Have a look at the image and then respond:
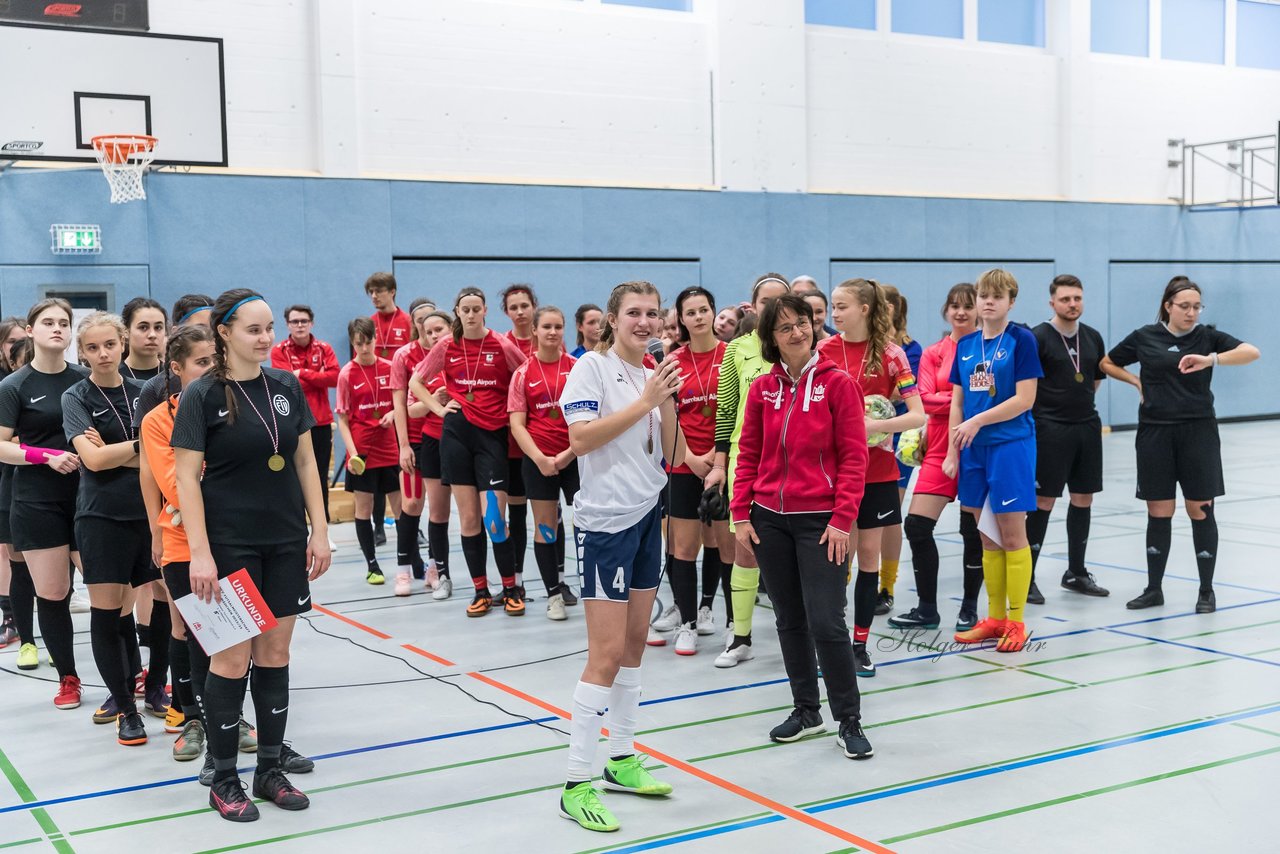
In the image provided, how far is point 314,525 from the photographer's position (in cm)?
415

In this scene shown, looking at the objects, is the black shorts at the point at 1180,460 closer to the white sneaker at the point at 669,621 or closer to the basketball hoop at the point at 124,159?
the white sneaker at the point at 669,621

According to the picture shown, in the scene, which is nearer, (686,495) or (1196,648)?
(1196,648)

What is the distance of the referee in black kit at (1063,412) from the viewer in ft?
22.9

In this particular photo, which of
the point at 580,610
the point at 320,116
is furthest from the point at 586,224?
the point at 580,610

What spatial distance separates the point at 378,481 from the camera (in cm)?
846

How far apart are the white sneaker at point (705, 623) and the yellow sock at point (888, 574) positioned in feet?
3.65

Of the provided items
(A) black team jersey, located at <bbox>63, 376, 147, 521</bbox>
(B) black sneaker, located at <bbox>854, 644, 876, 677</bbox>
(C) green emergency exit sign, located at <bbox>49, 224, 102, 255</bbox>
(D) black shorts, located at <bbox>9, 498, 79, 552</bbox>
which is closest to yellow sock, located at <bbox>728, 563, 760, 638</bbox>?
(B) black sneaker, located at <bbox>854, 644, 876, 677</bbox>

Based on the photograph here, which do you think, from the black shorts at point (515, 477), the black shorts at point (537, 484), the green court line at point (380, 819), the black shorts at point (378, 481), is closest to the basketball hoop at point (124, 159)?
the black shorts at point (378, 481)

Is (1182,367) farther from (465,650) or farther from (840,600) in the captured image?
(465,650)

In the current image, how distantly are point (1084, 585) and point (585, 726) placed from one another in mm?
4452

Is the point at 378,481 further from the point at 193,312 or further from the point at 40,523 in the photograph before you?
the point at 193,312

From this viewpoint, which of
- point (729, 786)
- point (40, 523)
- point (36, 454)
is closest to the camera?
point (729, 786)

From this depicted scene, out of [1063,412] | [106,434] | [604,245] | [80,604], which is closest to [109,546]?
[106,434]

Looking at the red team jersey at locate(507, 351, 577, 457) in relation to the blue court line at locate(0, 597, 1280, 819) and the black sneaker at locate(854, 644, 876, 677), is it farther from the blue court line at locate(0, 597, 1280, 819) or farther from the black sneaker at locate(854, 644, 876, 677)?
the black sneaker at locate(854, 644, 876, 677)
